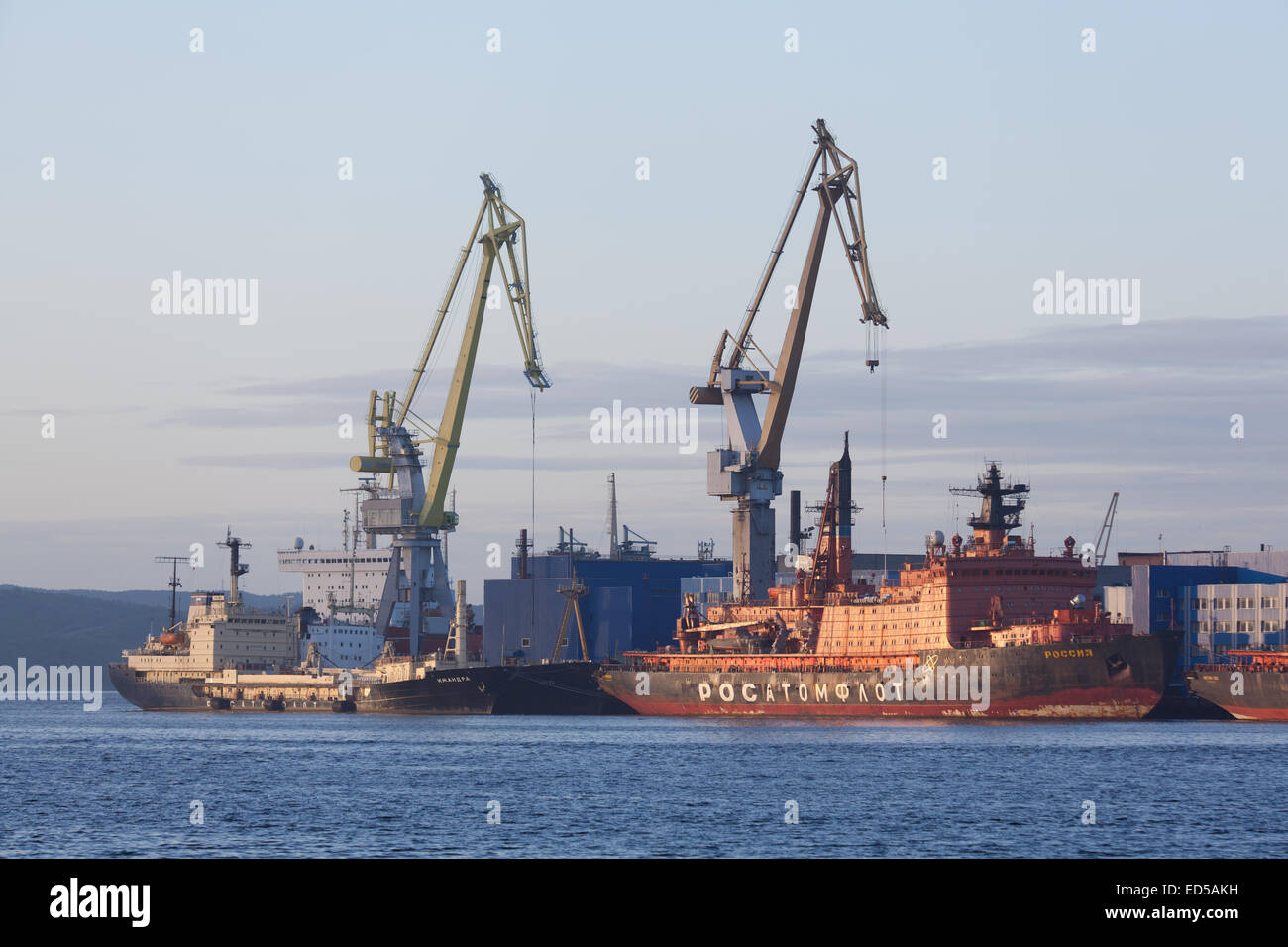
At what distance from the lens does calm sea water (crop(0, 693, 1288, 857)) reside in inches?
1538

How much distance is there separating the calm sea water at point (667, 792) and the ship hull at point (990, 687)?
294 centimetres

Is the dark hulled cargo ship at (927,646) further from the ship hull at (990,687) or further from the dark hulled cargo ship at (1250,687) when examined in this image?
the dark hulled cargo ship at (1250,687)

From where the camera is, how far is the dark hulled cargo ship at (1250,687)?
92.2 metres

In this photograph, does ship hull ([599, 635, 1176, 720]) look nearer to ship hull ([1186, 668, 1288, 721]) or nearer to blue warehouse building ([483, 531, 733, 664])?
ship hull ([1186, 668, 1288, 721])

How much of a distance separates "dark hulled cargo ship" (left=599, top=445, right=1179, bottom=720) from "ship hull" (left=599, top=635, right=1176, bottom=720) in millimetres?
76

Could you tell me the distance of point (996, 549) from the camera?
9375 centimetres

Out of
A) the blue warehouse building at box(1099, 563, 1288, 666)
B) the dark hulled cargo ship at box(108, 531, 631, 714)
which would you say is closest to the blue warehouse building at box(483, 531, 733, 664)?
the dark hulled cargo ship at box(108, 531, 631, 714)

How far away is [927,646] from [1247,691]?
59.7 ft

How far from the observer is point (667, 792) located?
51.1 meters

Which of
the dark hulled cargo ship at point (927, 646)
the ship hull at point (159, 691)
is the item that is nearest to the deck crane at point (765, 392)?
the dark hulled cargo ship at point (927, 646)

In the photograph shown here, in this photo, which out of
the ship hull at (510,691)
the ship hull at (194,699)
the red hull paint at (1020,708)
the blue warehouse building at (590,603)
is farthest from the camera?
the blue warehouse building at (590,603)

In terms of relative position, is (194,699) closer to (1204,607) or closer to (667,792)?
(1204,607)
